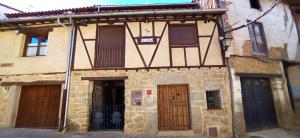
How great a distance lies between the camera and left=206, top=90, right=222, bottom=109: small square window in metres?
7.53

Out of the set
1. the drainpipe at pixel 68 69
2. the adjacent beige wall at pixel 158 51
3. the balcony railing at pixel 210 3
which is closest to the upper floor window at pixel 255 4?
the balcony railing at pixel 210 3

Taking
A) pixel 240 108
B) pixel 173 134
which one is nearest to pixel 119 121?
pixel 173 134

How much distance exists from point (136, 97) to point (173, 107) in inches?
57.2

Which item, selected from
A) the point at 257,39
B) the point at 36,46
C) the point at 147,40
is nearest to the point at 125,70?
the point at 147,40

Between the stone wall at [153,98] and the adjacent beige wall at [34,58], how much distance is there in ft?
3.42

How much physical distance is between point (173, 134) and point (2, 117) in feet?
22.0

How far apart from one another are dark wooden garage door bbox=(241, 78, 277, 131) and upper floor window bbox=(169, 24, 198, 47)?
8.41ft

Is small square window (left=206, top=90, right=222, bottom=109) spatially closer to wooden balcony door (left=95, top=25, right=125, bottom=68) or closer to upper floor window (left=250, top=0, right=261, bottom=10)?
wooden balcony door (left=95, top=25, right=125, bottom=68)

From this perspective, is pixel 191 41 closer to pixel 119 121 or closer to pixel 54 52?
pixel 119 121

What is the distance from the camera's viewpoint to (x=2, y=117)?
778cm

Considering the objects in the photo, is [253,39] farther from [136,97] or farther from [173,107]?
[136,97]

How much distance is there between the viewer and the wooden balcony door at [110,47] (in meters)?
7.86

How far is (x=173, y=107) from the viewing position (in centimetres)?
748

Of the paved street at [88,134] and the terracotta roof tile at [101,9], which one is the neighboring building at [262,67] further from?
the terracotta roof tile at [101,9]
